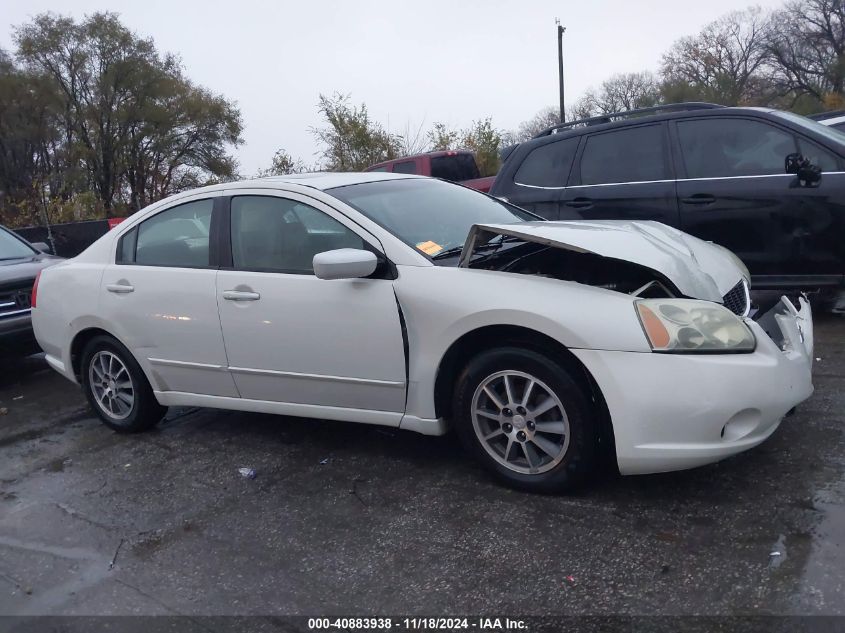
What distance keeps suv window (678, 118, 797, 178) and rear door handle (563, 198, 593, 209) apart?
2.74 feet

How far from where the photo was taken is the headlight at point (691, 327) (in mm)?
3117

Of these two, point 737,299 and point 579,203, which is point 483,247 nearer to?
point 737,299

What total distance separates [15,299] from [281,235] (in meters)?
3.84

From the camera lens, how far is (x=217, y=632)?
2.76 m

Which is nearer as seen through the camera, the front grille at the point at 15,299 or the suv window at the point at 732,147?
the suv window at the point at 732,147

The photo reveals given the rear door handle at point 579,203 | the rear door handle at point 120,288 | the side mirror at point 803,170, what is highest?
the side mirror at point 803,170

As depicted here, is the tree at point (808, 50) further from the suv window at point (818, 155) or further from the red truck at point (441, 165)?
the suv window at point (818, 155)

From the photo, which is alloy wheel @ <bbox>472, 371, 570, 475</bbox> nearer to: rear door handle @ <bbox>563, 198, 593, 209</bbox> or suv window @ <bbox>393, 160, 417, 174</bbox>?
rear door handle @ <bbox>563, 198, 593, 209</bbox>

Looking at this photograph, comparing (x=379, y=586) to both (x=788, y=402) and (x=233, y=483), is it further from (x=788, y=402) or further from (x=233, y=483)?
(x=788, y=402)

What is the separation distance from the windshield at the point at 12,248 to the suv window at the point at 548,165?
16.2ft

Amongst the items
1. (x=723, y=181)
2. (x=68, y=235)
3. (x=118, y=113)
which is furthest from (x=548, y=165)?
(x=118, y=113)

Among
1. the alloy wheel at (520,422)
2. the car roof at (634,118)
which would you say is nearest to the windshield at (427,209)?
the alloy wheel at (520,422)

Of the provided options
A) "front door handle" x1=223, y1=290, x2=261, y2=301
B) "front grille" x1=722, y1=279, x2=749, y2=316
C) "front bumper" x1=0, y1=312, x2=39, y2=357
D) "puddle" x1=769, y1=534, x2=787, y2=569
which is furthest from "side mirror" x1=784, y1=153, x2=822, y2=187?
"front bumper" x1=0, y1=312, x2=39, y2=357

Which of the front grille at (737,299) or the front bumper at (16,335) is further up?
the front grille at (737,299)
